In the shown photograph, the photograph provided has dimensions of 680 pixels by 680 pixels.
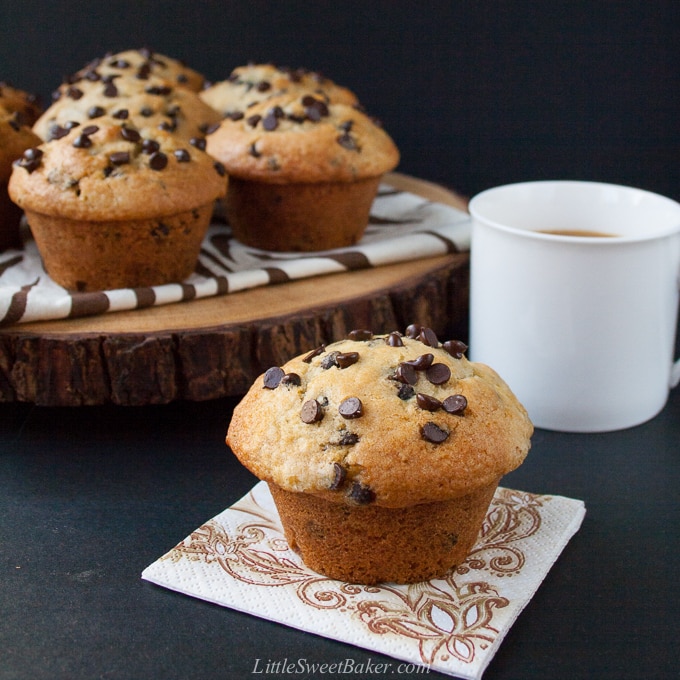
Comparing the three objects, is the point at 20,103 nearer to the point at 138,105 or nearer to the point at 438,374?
the point at 138,105

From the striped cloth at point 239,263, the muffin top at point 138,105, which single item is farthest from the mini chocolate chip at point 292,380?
the muffin top at point 138,105

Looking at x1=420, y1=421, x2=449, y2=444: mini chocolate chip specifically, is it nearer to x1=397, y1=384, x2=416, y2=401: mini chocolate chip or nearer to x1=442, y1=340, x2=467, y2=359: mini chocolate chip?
x1=397, y1=384, x2=416, y2=401: mini chocolate chip

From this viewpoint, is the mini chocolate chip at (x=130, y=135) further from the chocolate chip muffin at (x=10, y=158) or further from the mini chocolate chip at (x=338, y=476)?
the mini chocolate chip at (x=338, y=476)

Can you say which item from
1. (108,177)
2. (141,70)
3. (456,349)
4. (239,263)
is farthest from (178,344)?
(141,70)

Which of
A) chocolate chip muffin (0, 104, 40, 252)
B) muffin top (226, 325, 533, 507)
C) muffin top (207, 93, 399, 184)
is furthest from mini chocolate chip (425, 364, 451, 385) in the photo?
chocolate chip muffin (0, 104, 40, 252)

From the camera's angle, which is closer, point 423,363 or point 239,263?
point 423,363

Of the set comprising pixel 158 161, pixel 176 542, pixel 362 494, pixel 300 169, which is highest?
pixel 158 161
